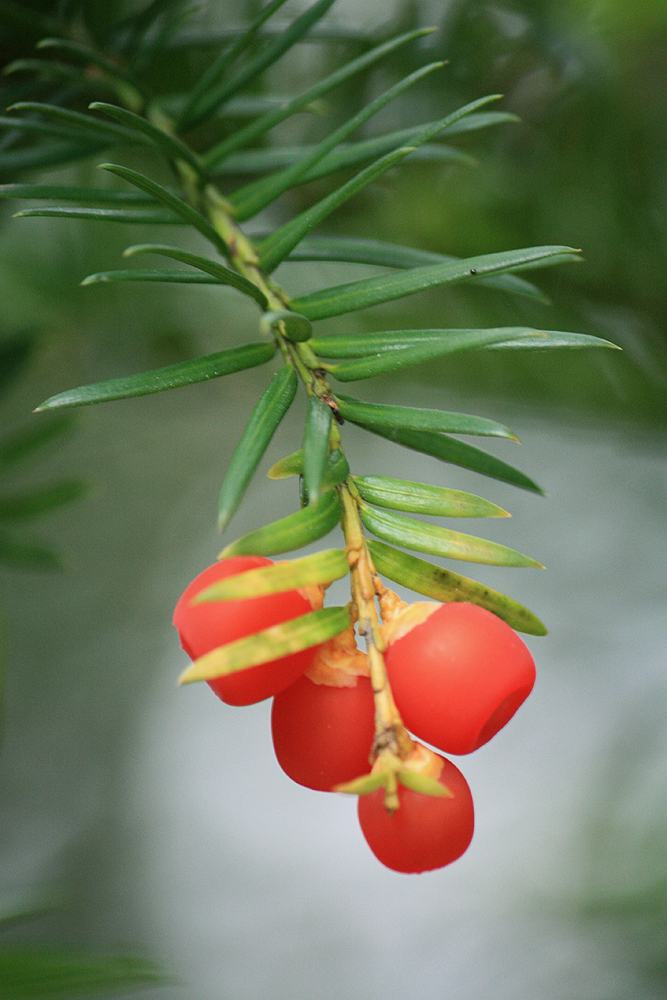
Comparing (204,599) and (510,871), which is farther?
(510,871)

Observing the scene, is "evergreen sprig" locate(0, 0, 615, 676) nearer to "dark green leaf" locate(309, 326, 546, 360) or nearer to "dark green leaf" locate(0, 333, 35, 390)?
"dark green leaf" locate(309, 326, 546, 360)

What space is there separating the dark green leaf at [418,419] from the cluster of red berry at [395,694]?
0.05 metres

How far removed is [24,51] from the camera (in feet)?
1.30

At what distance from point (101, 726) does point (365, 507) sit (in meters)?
1.26

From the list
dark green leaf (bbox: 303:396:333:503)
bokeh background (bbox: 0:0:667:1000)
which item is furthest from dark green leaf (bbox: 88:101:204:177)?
bokeh background (bbox: 0:0:667:1000)

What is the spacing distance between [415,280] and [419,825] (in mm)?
152

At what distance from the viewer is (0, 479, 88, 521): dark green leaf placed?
50 centimetres

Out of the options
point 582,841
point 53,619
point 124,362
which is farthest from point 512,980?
point 124,362

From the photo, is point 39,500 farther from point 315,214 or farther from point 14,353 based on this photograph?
point 315,214

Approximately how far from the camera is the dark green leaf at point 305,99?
0.30m

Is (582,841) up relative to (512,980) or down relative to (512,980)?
up

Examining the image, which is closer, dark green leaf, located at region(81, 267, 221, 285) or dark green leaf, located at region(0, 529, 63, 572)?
dark green leaf, located at region(81, 267, 221, 285)

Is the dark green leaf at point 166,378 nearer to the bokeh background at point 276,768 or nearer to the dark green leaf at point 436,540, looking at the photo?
the dark green leaf at point 436,540

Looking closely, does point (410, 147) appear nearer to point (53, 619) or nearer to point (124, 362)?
point (124, 362)
